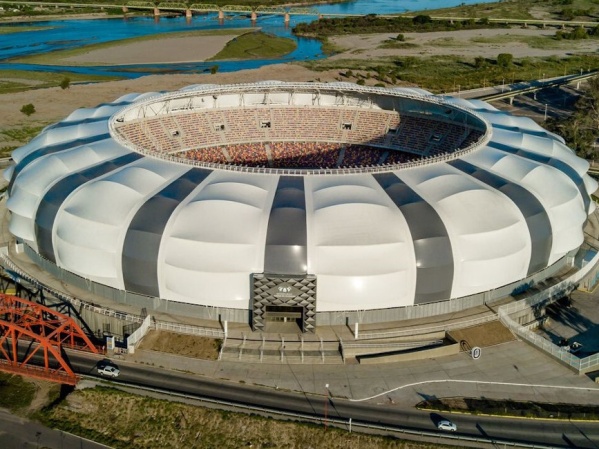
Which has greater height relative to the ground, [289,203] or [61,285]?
[289,203]

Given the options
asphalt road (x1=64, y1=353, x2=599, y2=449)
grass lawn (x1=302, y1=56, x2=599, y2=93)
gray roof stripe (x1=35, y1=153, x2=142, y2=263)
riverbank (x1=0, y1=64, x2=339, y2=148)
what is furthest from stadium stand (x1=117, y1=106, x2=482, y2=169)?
grass lawn (x1=302, y1=56, x2=599, y2=93)

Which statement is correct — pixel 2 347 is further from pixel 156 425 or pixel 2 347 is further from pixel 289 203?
pixel 289 203

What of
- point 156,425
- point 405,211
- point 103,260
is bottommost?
point 156,425

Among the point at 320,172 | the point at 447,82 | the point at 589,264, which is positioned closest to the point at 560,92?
the point at 447,82

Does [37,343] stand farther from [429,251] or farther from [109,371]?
[429,251]

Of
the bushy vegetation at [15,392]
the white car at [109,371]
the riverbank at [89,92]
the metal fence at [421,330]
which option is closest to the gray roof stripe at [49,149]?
the bushy vegetation at [15,392]

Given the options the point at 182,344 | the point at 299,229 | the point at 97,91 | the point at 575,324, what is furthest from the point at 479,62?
the point at 182,344

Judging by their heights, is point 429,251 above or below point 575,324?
above
